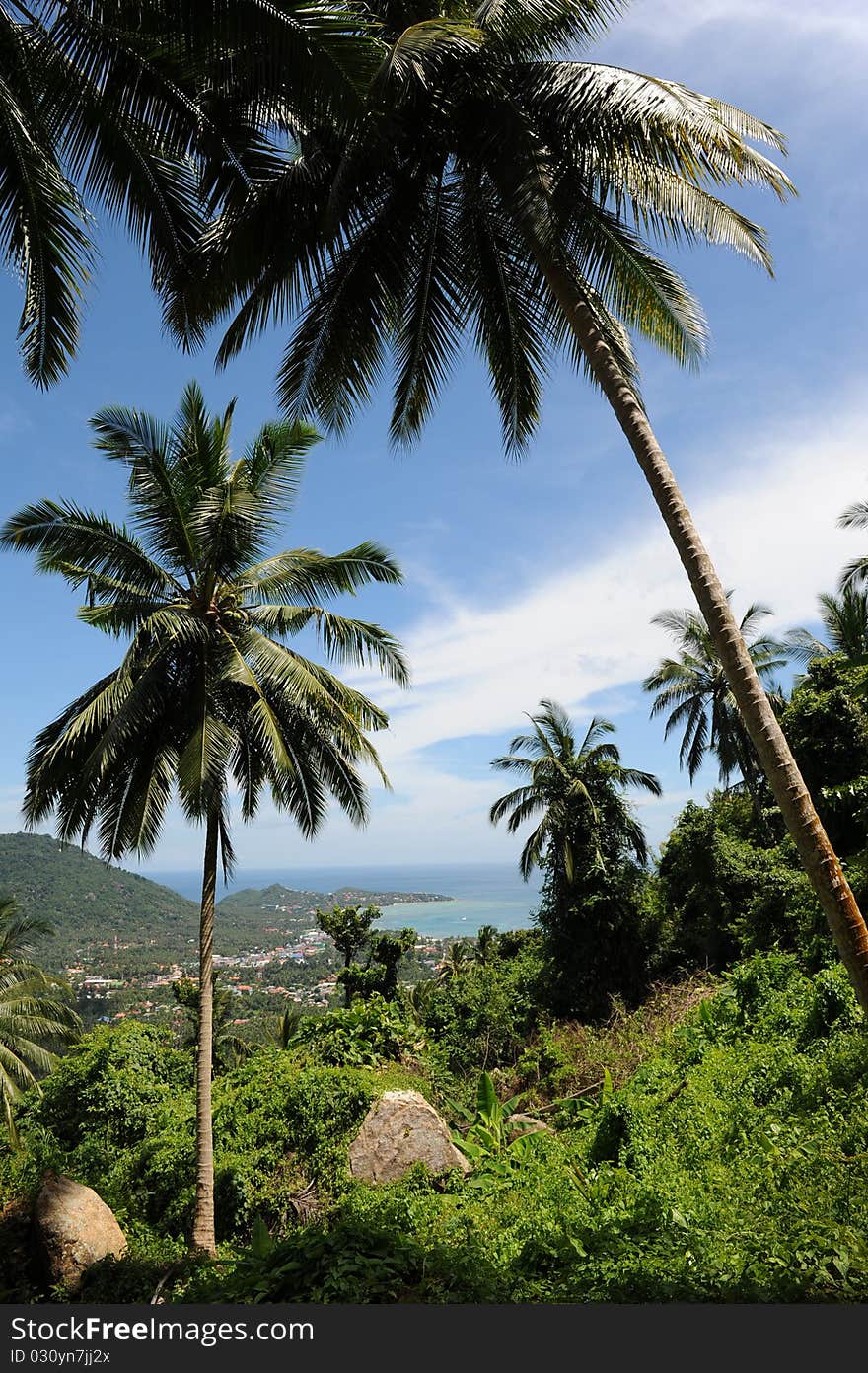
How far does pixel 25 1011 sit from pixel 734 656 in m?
21.5

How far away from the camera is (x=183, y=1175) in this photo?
10.6 metres

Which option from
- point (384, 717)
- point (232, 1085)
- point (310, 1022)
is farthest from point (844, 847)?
point (232, 1085)

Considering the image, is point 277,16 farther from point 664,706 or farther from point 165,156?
point 664,706

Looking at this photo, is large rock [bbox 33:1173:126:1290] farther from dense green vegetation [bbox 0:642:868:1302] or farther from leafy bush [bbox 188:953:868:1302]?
leafy bush [bbox 188:953:868:1302]

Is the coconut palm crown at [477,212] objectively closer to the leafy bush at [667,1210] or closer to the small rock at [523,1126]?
the leafy bush at [667,1210]

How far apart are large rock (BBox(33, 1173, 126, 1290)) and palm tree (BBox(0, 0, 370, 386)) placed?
367 inches

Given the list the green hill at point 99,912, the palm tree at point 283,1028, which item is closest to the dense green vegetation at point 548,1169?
the palm tree at point 283,1028

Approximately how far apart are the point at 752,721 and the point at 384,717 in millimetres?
6463

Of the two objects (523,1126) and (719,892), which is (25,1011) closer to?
(523,1126)

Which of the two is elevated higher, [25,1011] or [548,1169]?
[25,1011]

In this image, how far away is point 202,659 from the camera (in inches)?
374

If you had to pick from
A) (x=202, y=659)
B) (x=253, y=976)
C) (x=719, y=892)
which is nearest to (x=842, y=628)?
(x=719, y=892)

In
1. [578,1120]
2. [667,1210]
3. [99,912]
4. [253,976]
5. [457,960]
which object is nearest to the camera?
Answer: [667,1210]

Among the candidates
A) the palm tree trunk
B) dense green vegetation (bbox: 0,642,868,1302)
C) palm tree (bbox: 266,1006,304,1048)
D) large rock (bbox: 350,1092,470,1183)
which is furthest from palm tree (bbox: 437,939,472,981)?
the palm tree trunk
